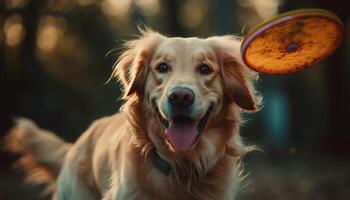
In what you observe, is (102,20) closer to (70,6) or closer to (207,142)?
(70,6)

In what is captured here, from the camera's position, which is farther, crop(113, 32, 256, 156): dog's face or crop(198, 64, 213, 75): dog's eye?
crop(198, 64, 213, 75): dog's eye

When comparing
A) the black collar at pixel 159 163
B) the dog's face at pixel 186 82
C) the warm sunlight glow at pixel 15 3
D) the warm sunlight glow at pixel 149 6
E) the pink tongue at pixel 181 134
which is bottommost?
the warm sunlight glow at pixel 149 6

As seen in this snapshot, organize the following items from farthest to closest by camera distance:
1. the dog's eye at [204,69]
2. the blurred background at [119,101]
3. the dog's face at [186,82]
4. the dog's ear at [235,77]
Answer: the blurred background at [119,101] → the dog's ear at [235,77] → the dog's eye at [204,69] → the dog's face at [186,82]

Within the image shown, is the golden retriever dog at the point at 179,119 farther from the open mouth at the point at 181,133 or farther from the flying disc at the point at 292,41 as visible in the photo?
the flying disc at the point at 292,41

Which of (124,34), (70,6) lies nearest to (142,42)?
(70,6)

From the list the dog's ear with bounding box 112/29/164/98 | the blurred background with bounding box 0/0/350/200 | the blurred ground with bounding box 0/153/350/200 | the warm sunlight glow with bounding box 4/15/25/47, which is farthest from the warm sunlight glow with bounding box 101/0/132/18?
the dog's ear with bounding box 112/29/164/98

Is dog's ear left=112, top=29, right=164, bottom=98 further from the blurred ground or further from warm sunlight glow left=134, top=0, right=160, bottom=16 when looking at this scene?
warm sunlight glow left=134, top=0, right=160, bottom=16

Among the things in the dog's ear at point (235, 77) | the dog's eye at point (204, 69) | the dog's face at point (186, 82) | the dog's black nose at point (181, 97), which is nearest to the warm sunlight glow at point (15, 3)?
the dog's face at point (186, 82)

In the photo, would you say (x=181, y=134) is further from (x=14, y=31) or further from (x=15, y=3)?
(x=14, y=31)
